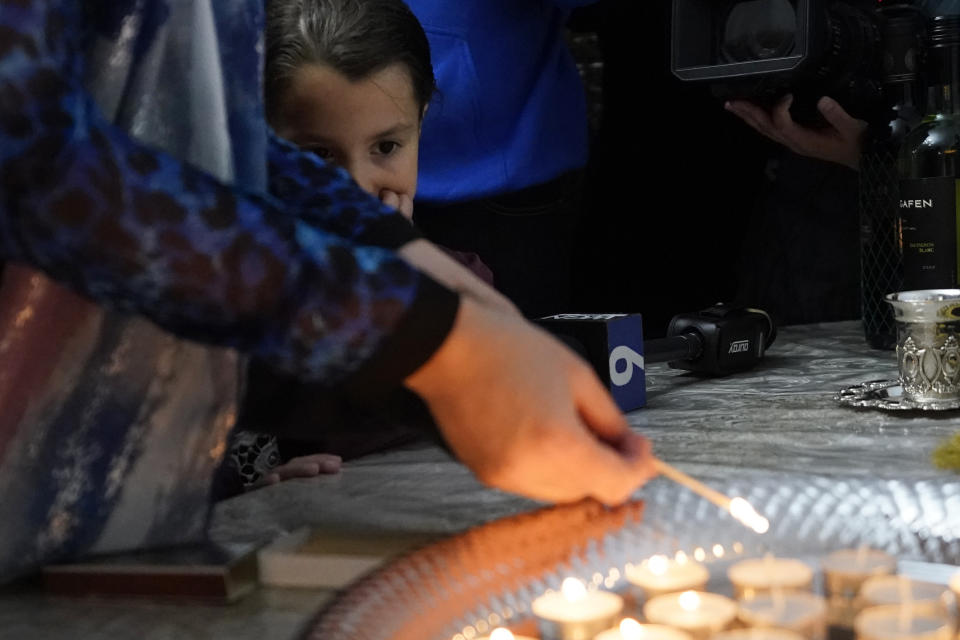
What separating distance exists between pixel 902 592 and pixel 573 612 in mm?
175

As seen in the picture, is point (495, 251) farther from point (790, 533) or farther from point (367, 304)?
point (367, 304)

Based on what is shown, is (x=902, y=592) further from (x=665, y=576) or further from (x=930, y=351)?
(x=930, y=351)

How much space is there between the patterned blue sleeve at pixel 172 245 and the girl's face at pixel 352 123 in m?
0.64

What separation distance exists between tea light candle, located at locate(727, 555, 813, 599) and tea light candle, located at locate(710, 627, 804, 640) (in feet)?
0.10

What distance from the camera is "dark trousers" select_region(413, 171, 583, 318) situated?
1.61 m

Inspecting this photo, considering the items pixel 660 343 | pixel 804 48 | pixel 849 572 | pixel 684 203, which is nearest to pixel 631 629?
pixel 849 572

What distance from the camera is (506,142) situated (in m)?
1.54

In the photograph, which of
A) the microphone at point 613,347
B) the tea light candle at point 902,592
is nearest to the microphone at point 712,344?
the microphone at point 613,347

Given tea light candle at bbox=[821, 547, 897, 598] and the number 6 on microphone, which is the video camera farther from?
tea light candle at bbox=[821, 547, 897, 598]

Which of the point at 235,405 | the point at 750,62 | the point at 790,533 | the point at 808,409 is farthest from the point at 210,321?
the point at 750,62

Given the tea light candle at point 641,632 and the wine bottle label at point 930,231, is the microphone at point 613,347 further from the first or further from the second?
the tea light candle at point 641,632

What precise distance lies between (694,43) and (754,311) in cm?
33

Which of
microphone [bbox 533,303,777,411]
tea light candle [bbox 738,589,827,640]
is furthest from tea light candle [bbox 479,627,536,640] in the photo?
microphone [bbox 533,303,777,411]

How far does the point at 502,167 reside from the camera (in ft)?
4.99
